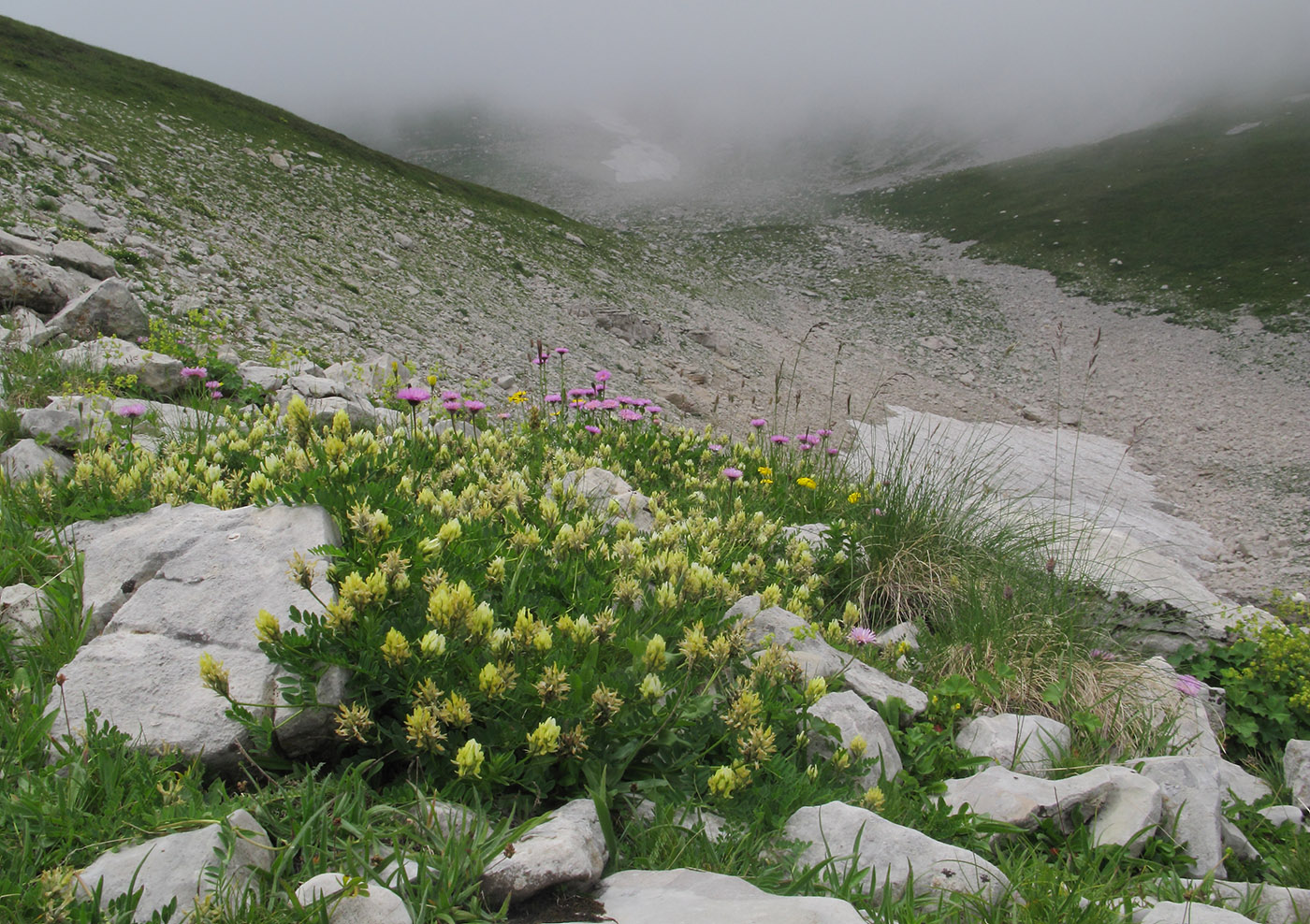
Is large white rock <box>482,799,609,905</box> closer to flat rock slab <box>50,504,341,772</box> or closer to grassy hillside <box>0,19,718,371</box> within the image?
flat rock slab <box>50,504,341,772</box>

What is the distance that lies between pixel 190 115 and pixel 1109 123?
11432cm

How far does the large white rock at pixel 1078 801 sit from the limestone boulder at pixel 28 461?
225 inches

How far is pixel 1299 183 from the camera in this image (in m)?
56.7

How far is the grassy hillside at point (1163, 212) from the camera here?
44719mm

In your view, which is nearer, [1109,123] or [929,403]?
[929,403]

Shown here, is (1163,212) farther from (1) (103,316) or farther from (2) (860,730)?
(1) (103,316)

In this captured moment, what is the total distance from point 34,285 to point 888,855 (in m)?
10.8

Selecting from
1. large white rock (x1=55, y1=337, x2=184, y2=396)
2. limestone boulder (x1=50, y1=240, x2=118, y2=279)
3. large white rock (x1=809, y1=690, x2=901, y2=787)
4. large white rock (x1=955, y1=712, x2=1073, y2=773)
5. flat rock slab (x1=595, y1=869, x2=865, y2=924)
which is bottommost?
large white rock (x1=955, y1=712, x2=1073, y2=773)

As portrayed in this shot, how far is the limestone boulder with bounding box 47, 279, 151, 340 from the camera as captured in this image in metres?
7.83

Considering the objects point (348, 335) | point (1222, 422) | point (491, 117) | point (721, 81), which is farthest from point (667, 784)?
point (721, 81)

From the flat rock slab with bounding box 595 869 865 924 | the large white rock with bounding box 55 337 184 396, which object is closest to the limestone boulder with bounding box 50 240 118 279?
the large white rock with bounding box 55 337 184 396

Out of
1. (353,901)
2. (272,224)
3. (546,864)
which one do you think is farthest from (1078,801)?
(272,224)

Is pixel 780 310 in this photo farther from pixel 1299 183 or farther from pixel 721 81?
pixel 721 81

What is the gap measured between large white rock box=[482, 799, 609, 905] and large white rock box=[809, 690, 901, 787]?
1525 millimetres
